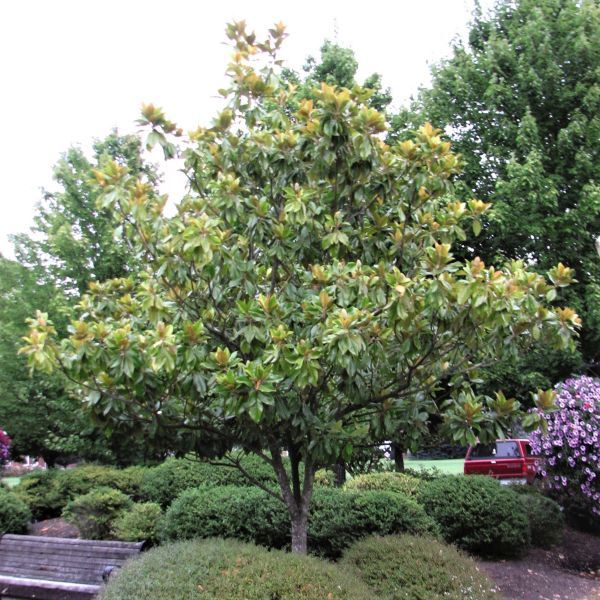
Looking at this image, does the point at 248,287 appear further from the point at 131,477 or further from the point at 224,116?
the point at 131,477

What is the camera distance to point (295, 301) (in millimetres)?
4695

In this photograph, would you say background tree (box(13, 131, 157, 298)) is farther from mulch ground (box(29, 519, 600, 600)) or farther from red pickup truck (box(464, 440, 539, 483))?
red pickup truck (box(464, 440, 539, 483))

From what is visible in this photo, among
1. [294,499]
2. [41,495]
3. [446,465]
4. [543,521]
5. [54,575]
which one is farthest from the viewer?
[446,465]

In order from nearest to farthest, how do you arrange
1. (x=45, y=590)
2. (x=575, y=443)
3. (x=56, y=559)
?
(x=45, y=590)
(x=56, y=559)
(x=575, y=443)

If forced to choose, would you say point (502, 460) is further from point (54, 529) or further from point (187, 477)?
point (54, 529)

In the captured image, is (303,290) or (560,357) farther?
(560,357)

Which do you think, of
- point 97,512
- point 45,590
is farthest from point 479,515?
point 97,512

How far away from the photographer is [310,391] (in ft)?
14.9

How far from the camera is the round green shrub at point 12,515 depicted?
418 inches

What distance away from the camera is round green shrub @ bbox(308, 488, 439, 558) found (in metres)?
7.01

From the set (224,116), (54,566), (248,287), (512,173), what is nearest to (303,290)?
(248,287)

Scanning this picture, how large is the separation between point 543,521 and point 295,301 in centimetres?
696

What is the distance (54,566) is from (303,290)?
4888mm

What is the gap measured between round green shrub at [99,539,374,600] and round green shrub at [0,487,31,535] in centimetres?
720
